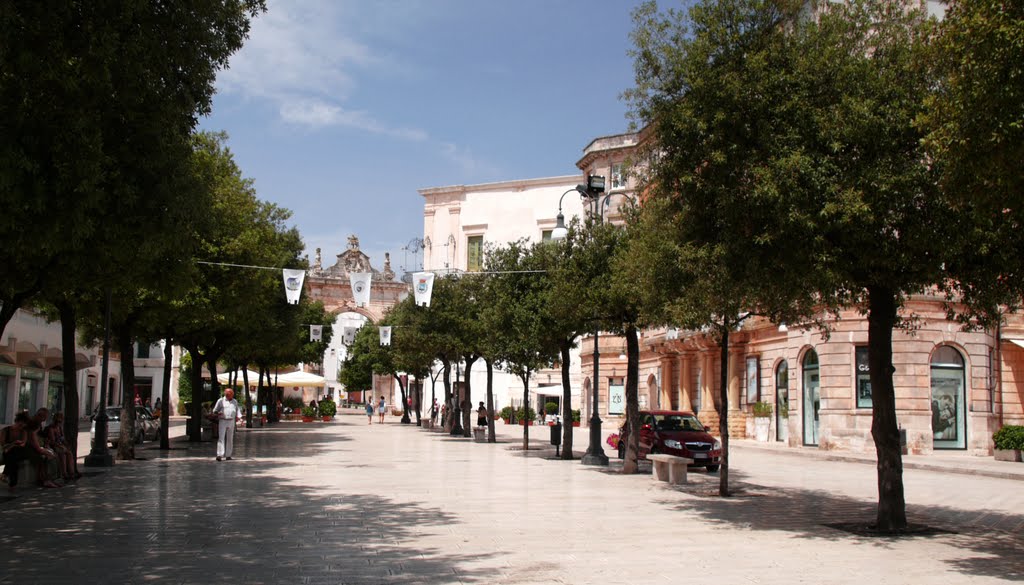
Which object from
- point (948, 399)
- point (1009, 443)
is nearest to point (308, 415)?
point (948, 399)

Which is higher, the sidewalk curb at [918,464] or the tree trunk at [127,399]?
the tree trunk at [127,399]

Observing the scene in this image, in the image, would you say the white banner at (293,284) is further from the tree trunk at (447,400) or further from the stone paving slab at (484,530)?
the tree trunk at (447,400)

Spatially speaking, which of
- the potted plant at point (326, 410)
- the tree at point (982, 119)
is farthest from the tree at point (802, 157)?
the potted plant at point (326, 410)

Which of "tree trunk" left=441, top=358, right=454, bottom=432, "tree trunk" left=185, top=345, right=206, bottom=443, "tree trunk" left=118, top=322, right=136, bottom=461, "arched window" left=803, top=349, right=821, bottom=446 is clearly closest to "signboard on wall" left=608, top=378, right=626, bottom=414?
"tree trunk" left=441, top=358, right=454, bottom=432

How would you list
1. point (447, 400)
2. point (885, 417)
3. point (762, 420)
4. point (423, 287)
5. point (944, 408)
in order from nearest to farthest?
point (885, 417)
point (944, 408)
point (423, 287)
point (762, 420)
point (447, 400)

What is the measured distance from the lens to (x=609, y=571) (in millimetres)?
8828

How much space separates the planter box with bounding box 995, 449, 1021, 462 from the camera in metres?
25.7

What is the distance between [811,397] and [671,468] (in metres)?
16.2

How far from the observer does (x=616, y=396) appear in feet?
169

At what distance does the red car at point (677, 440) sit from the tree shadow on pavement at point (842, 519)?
181 inches

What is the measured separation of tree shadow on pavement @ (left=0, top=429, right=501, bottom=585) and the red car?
9.60 m

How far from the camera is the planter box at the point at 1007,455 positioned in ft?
84.2

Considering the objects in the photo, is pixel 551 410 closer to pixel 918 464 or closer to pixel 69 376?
pixel 918 464

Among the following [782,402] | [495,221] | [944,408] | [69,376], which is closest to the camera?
[69,376]
